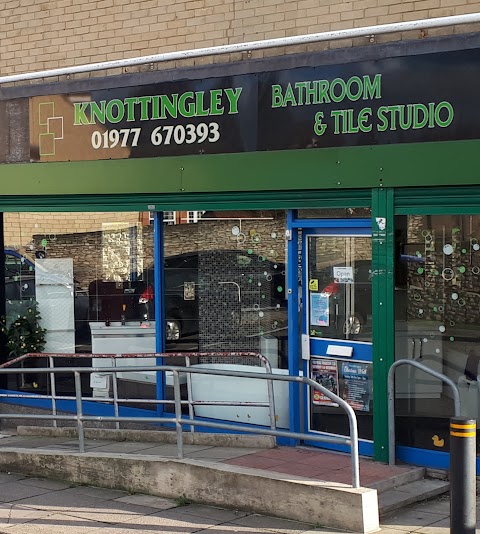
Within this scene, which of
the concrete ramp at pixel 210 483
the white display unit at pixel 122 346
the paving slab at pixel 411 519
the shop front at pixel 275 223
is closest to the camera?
the concrete ramp at pixel 210 483

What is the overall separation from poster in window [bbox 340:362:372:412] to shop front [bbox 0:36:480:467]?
0.01m

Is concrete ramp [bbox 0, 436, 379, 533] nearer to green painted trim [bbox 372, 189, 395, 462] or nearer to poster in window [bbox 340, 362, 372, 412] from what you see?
green painted trim [bbox 372, 189, 395, 462]

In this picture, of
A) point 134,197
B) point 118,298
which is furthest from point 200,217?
point 118,298

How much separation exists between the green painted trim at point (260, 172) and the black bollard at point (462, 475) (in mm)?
2694

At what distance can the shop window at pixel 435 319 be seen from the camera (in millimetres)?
8531

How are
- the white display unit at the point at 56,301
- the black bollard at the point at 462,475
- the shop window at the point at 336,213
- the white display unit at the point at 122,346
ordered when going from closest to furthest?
1. the black bollard at the point at 462,475
2. the shop window at the point at 336,213
3. the white display unit at the point at 122,346
4. the white display unit at the point at 56,301

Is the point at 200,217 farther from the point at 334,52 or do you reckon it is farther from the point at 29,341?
the point at 29,341

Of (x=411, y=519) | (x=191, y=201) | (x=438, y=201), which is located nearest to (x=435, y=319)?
(x=438, y=201)

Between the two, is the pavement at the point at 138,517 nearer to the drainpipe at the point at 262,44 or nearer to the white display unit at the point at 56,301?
the white display unit at the point at 56,301

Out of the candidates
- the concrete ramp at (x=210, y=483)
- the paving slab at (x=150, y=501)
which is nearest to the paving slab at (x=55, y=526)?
the paving slab at (x=150, y=501)

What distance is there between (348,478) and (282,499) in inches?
27.3

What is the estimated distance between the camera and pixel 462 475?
249 inches

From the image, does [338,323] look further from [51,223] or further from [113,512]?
[51,223]

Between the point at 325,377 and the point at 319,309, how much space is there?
2.18 ft
